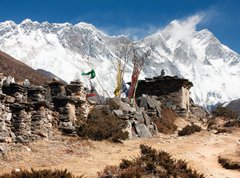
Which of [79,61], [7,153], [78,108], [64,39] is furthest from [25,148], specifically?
[64,39]

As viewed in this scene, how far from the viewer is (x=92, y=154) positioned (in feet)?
41.1

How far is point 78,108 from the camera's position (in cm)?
1656

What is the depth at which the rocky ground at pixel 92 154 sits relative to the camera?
10352 mm

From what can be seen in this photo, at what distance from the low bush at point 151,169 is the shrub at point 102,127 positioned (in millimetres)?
4625

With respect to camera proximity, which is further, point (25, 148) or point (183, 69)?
point (183, 69)

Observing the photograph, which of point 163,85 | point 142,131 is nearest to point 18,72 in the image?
point 163,85

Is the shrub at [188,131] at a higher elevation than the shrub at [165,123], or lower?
lower

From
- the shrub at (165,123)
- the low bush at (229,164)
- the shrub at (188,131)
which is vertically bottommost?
the low bush at (229,164)

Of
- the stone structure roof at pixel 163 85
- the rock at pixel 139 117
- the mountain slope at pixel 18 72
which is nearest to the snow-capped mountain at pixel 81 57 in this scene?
the mountain slope at pixel 18 72

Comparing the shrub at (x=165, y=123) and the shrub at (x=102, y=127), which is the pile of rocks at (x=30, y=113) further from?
the shrub at (x=165, y=123)

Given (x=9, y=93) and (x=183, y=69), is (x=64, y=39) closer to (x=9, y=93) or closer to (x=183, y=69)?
(x=183, y=69)

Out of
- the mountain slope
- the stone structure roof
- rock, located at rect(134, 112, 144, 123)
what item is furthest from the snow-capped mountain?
rock, located at rect(134, 112, 144, 123)

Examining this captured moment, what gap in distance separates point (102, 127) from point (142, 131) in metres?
3.48

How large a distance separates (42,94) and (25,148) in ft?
11.9
